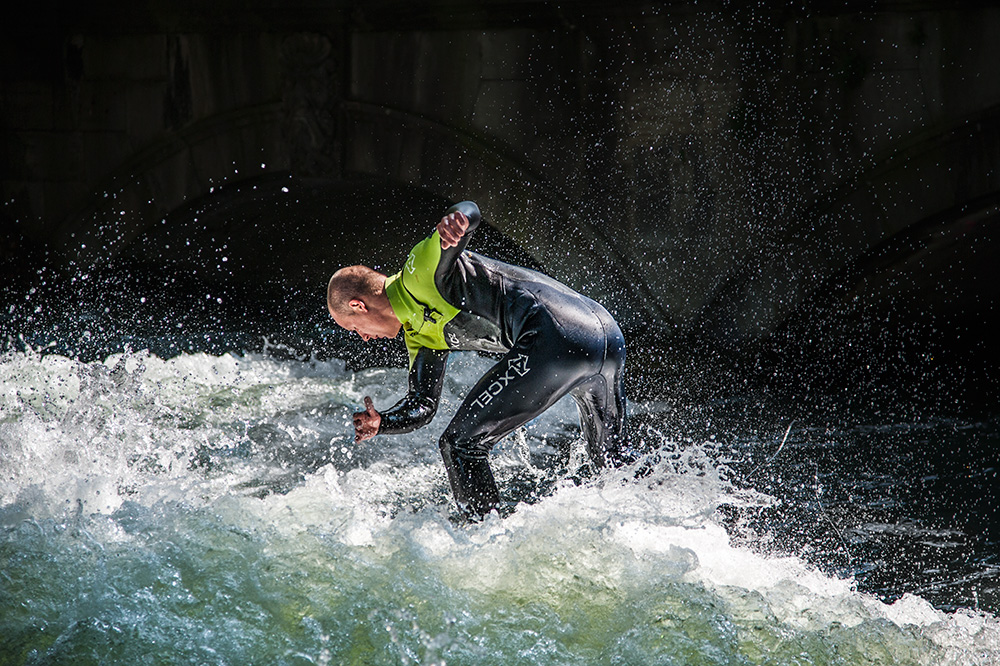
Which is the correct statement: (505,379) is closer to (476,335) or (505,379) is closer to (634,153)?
(476,335)

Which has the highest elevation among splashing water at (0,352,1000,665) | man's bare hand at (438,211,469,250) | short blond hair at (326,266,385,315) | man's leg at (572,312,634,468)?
man's bare hand at (438,211,469,250)

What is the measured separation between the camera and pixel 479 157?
8.45m

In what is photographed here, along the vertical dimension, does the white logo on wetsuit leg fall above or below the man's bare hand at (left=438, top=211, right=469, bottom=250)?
below

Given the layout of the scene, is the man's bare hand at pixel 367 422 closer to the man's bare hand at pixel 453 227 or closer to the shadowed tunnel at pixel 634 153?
the man's bare hand at pixel 453 227

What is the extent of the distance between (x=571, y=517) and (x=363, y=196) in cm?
690

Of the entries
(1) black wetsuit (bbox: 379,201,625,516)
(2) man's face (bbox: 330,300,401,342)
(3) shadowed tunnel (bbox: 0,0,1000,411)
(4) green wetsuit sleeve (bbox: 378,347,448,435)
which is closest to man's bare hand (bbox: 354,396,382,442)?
(1) black wetsuit (bbox: 379,201,625,516)

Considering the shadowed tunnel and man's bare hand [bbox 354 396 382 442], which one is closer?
man's bare hand [bbox 354 396 382 442]

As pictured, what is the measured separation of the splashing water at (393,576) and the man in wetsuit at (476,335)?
381 millimetres

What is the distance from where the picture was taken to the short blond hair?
3770 mm

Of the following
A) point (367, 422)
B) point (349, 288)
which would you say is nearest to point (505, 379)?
point (367, 422)

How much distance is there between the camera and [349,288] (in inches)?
148

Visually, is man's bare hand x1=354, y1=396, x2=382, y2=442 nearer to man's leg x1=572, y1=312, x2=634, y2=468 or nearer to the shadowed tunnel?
man's leg x1=572, y1=312, x2=634, y2=468

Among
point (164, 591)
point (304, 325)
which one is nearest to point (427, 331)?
point (164, 591)

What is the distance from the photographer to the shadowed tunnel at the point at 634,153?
7.30m
